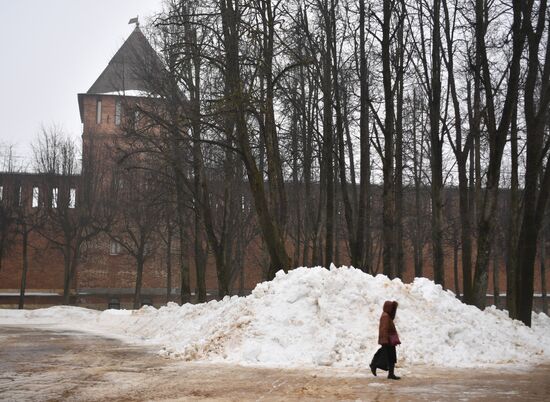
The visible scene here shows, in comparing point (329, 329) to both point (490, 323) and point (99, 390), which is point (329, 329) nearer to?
point (490, 323)

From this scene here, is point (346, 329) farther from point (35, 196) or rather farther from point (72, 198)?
point (35, 196)

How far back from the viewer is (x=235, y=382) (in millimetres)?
9555

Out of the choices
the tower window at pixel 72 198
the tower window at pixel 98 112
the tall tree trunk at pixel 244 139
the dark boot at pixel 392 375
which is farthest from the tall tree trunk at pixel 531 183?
the tower window at pixel 98 112

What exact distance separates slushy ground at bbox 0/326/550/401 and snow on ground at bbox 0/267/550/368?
0.72m

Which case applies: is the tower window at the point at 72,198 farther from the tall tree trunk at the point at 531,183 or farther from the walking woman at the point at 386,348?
the walking woman at the point at 386,348

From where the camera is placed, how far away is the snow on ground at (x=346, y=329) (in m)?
11.9

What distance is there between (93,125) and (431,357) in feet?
146

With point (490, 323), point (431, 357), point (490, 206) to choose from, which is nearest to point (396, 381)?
point (431, 357)

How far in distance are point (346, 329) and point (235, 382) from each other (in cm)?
356

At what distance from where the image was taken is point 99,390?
889 cm

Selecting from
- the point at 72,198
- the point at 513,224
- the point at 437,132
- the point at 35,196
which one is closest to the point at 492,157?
the point at 437,132

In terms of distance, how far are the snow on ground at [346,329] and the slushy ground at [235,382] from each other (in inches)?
28.5

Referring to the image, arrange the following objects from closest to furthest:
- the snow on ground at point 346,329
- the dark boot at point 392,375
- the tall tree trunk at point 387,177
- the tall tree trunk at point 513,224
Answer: the dark boot at point 392,375
the snow on ground at point 346,329
the tall tree trunk at point 387,177
the tall tree trunk at point 513,224

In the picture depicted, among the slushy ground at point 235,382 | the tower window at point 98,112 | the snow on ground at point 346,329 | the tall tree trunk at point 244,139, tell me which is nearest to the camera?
the slushy ground at point 235,382
